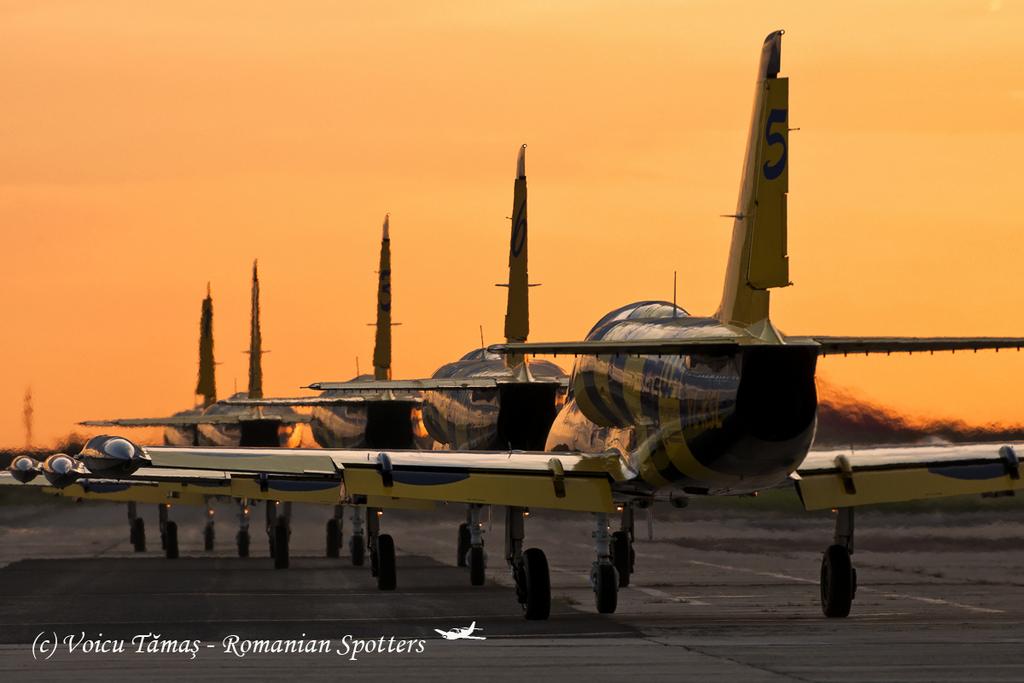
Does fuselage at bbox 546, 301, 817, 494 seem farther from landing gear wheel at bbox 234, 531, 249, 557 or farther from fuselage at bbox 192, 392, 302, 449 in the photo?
fuselage at bbox 192, 392, 302, 449

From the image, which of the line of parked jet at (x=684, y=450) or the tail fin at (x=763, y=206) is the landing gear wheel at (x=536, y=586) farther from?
the tail fin at (x=763, y=206)

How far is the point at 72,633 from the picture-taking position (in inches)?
1155

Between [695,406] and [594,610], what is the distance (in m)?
6.67

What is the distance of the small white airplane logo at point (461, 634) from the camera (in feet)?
89.7

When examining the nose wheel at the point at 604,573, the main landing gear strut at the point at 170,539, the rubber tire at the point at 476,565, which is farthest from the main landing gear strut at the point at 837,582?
the main landing gear strut at the point at 170,539

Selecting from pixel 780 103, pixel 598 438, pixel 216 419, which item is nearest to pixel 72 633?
pixel 598 438

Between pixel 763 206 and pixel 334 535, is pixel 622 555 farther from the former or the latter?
pixel 334 535

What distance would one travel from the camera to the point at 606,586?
3153 cm

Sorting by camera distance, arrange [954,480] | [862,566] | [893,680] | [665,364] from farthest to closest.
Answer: [862,566] → [954,480] → [665,364] → [893,680]

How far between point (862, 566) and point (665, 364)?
20.6 m

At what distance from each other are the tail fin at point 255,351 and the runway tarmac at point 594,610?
8455 millimetres

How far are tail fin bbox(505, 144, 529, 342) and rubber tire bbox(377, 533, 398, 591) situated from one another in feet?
22.0

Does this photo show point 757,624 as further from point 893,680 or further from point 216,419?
point 216,419

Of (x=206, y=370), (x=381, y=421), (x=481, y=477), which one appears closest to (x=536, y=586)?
A: (x=481, y=477)
